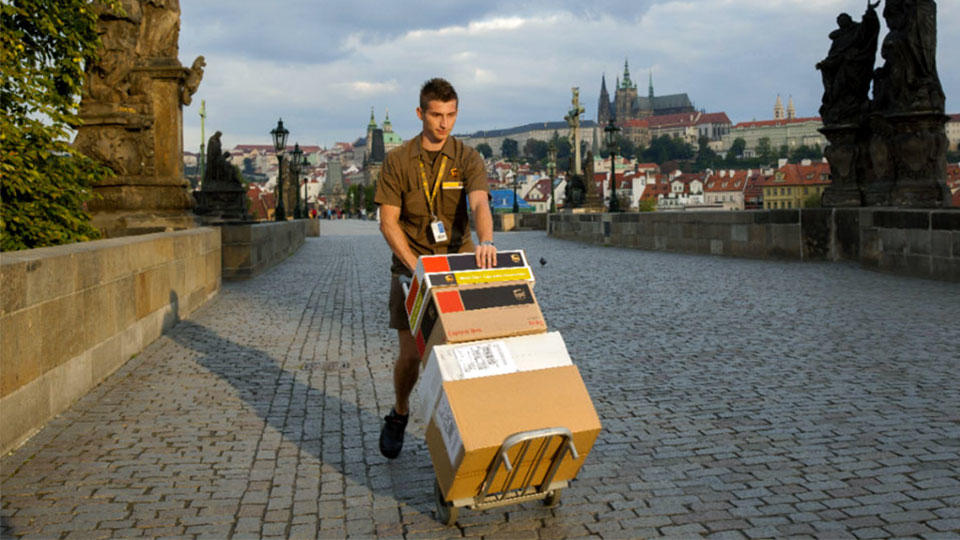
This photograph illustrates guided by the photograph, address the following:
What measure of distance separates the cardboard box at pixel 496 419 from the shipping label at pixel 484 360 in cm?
3

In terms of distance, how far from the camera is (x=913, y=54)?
14.9m

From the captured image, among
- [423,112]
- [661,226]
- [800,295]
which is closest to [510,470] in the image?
[423,112]

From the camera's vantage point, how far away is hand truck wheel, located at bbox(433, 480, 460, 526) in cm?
359

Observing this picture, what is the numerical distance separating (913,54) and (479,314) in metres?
13.7

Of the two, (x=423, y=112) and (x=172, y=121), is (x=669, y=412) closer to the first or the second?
(x=423, y=112)

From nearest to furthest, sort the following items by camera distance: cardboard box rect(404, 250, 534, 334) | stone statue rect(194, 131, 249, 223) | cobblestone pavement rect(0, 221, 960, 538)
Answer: cardboard box rect(404, 250, 534, 334) → cobblestone pavement rect(0, 221, 960, 538) → stone statue rect(194, 131, 249, 223)

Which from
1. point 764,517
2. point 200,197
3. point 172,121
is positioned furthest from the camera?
point 200,197

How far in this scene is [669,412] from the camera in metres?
5.41

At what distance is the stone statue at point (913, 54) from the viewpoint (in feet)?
48.5

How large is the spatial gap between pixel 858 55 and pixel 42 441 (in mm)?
15369

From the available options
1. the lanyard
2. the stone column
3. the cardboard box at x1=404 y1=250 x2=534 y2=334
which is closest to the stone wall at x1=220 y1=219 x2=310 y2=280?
the stone column

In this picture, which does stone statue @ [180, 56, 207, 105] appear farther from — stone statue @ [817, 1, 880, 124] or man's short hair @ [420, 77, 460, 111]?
stone statue @ [817, 1, 880, 124]

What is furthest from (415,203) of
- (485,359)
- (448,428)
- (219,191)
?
(219,191)

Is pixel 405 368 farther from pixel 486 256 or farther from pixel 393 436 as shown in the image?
pixel 486 256
